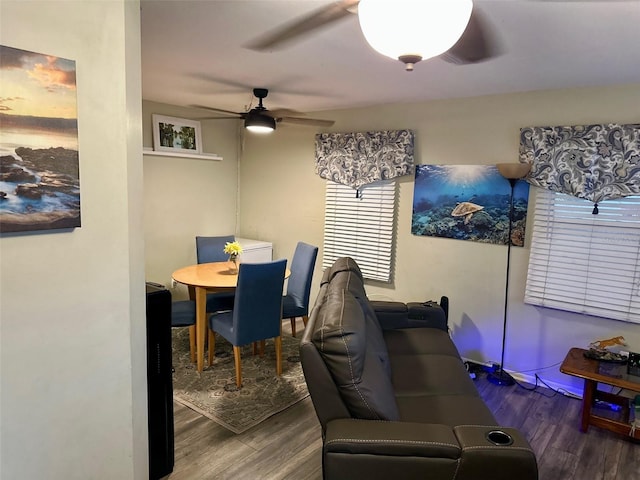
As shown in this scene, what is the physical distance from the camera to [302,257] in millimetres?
4133

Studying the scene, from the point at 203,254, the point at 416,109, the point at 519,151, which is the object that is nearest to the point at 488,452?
the point at 519,151

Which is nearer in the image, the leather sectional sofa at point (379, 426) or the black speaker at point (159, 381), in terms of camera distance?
the leather sectional sofa at point (379, 426)

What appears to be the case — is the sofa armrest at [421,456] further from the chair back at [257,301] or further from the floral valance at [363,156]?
the floral valance at [363,156]

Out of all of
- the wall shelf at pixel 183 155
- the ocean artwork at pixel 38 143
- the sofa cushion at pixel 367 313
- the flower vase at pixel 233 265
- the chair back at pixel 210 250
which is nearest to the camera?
the ocean artwork at pixel 38 143

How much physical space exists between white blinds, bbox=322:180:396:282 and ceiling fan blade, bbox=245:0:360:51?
81.8 inches

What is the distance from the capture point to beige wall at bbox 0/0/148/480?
140cm

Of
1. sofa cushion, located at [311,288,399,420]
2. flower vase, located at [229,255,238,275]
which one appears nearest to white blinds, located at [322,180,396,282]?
flower vase, located at [229,255,238,275]

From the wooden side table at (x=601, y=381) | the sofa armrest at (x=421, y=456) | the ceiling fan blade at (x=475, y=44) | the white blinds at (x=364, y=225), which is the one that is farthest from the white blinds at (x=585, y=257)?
the sofa armrest at (x=421, y=456)

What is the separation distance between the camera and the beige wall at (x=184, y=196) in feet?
14.6

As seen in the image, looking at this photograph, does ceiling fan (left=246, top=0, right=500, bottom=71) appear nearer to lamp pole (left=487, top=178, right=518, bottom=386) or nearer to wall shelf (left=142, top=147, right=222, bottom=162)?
lamp pole (left=487, top=178, right=518, bottom=386)

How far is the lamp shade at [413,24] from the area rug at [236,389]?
2.41 metres

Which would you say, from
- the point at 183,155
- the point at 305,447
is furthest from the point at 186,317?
the point at 183,155

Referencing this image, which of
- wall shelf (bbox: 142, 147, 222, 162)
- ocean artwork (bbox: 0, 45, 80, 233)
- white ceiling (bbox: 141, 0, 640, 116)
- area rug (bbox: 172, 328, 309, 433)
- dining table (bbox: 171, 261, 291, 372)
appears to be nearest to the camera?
ocean artwork (bbox: 0, 45, 80, 233)

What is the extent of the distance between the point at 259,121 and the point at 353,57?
1130 mm
